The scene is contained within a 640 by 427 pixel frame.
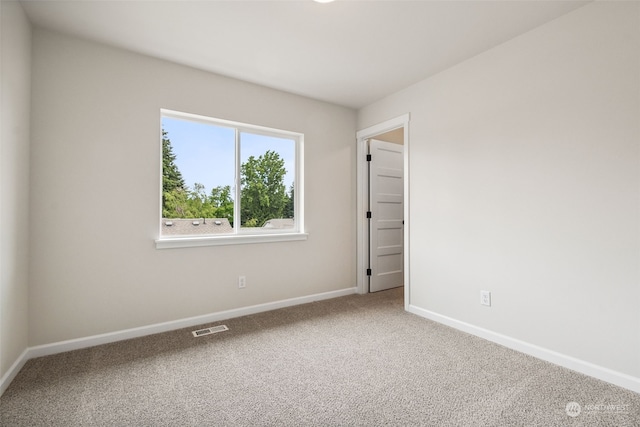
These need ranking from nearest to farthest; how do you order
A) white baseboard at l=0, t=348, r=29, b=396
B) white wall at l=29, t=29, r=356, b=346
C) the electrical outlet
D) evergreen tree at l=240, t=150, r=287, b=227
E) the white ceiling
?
white baseboard at l=0, t=348, r=29, b=396 → the white ceiling → white wall at l=29, t=29, r=356, b=346 → the electrical outlet → evergreen tree at l=240, t=150, r=287, b=227

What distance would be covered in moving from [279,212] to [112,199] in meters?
1.62

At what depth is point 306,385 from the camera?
1882 millimetres

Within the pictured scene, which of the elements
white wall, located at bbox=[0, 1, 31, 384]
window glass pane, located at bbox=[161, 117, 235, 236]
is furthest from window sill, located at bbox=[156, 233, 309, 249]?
white wall, located at bbox=[0, 1, 31, 384]

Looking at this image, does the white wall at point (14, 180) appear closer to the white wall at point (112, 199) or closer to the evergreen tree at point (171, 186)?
the white wall at point (112, 199)

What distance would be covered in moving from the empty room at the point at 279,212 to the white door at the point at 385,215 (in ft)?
2.65

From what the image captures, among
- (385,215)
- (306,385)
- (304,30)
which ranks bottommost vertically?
(306,385)

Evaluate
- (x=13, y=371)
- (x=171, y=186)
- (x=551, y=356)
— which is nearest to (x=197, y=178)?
(x=171, y=186)

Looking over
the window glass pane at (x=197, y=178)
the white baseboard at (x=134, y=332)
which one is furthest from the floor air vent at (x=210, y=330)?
the window glass pane at (x=197, y=178)

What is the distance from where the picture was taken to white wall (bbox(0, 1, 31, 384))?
180 centimetres

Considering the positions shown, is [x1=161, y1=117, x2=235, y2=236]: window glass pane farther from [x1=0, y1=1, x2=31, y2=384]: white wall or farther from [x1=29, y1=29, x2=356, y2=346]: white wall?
[x1=0, y1=1, x2=31, y2=384]: white wall

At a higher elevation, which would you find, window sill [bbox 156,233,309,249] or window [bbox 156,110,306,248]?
window [bbox 156,110,306,248]

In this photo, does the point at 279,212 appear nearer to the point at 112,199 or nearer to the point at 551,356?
the point at 112,199

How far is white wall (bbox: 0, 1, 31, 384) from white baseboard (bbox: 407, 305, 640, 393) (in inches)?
131

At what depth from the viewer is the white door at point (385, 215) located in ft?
13.3
